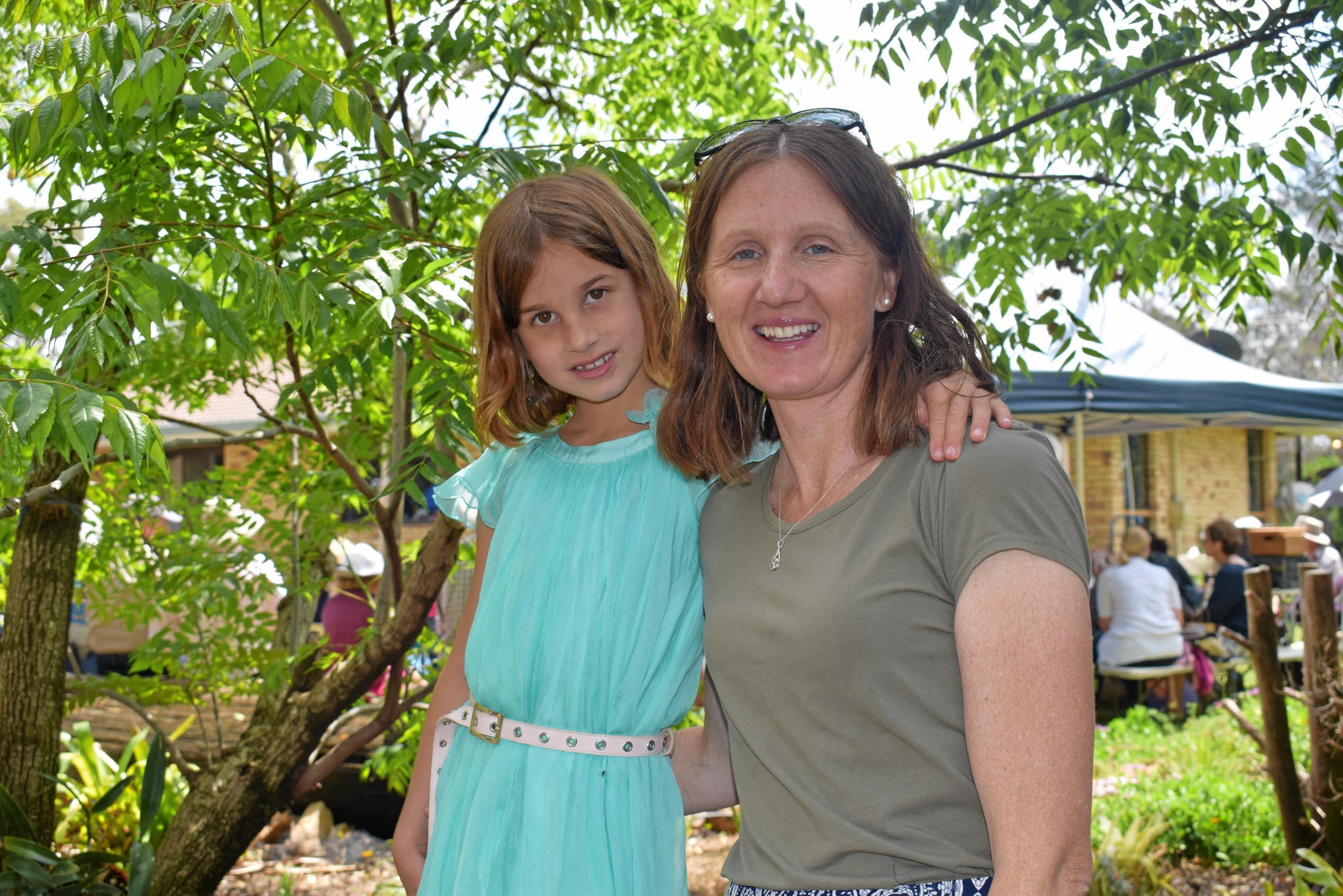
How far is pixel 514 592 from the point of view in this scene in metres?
1.81

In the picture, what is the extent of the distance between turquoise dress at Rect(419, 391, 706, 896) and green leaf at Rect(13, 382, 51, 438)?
2.49ft

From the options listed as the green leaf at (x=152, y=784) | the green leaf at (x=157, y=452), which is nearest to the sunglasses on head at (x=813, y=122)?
the green leaf at (x=157, y=452)

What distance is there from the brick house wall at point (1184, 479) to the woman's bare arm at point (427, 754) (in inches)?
403

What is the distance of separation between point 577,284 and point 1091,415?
7.62 m

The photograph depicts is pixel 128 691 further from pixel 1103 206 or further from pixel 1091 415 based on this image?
pixel 1091 415

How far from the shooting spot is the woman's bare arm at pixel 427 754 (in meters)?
1.87

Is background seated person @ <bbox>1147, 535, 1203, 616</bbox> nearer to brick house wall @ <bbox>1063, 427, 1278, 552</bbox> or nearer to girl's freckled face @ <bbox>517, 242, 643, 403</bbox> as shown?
brick house wall @ <bbox>1063, 427, 1278, 552</bbox>

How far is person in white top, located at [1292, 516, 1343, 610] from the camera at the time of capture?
909 centimetres

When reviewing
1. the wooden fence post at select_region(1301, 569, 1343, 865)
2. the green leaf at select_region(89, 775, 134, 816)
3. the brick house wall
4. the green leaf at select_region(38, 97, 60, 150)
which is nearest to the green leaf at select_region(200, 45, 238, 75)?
the green leaf at select_region(38, 97, 60, 150)

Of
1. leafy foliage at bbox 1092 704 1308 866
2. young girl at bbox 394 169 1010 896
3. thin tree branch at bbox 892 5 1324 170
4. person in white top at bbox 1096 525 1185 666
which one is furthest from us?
person in white top at bbox 1096 525 1185 666

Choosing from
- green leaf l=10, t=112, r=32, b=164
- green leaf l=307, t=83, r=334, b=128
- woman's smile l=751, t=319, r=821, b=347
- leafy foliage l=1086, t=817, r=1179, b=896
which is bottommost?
leafy foliage l=1086, t=817, r=1179, b=896

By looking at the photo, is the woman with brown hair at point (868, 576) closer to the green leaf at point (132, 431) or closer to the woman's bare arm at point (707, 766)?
the woman's bare arm at point (707, 766)

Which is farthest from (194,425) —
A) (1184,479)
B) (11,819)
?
(1184,479)

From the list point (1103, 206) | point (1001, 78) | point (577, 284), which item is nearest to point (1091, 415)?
point (1103, 206)
